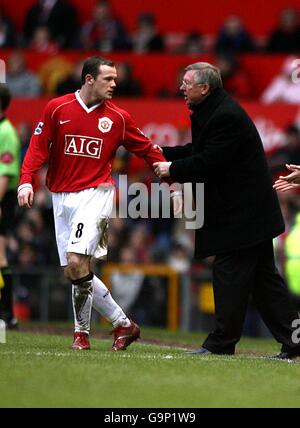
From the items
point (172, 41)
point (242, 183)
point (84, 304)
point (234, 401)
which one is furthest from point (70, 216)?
point (172, 41)

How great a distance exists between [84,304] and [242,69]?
9910 mm

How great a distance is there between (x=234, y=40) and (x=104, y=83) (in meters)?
10.4

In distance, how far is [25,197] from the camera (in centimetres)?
1001

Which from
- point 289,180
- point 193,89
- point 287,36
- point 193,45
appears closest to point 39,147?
point 193,89

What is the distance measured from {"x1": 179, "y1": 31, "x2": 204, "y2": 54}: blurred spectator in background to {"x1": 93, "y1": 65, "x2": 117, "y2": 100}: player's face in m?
10.2

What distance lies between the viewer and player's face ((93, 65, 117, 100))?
10.2 meters

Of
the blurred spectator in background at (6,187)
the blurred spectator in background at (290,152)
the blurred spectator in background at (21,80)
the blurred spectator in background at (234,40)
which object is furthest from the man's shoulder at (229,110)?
the blurred spectator in background at (234,40)

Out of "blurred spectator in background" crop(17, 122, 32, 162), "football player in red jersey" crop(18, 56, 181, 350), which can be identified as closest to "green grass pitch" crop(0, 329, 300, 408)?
"football player in red jersey" crop(18, 56, 181, 350)

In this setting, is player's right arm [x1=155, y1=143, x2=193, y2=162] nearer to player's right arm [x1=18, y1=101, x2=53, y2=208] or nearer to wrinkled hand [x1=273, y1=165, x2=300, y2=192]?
wrinkled hand [x1=273, y1=165, x2=300, y2=192]

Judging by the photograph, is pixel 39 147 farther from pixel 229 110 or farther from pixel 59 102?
pixel 229 110
